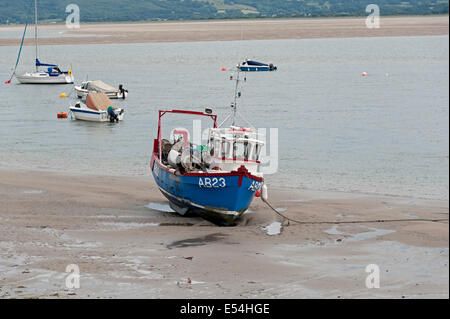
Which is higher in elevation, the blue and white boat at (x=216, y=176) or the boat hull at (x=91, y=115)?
the blue and white boat at (x=216, y=176)

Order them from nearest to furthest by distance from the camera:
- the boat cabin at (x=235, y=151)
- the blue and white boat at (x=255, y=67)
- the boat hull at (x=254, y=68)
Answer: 1. the boat cabin at (x=235, y=151)
2. the blue and white boat at (x=255, y=67)
3. the boat hull at (x=254, y=68)

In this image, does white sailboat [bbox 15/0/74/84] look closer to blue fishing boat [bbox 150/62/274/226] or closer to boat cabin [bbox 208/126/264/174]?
blue fishing boat [bbox 150/62/274/226]

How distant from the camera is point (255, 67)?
9844 centimetres

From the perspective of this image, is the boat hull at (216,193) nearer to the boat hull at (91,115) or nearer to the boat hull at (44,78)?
the boat hull at (91,115)

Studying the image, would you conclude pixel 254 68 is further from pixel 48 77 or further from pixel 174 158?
pixel 174 158

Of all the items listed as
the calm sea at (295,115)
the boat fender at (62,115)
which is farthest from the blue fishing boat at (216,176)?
the boat fender at (62,115)

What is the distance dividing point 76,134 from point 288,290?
32.6 meters

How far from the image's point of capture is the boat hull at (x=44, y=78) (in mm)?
82000

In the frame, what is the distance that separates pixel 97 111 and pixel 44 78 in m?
31.6

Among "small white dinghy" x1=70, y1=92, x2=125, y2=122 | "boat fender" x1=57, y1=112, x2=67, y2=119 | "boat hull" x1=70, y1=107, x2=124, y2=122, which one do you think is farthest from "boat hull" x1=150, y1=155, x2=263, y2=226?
"boat fender" x1=57, y1=112, x2=67, y2=119

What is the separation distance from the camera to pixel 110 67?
4102 inches

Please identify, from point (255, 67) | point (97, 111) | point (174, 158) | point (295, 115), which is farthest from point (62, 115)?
point (255, 67)

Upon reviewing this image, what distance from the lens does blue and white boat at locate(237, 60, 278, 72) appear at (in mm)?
97000

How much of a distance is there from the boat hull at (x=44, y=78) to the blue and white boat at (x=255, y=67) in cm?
2407
